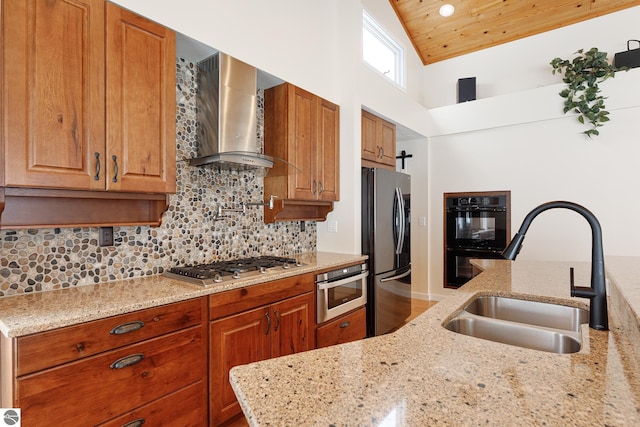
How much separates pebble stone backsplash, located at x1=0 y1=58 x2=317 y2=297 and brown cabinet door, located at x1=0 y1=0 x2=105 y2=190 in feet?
1.38

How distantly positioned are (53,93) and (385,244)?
9.02 ft

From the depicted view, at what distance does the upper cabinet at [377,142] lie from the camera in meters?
3.63

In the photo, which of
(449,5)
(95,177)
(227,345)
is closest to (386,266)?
(227,345)

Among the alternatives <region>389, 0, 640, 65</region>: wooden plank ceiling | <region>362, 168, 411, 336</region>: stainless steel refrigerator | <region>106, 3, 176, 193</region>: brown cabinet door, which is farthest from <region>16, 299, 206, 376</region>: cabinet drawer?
<region>389, 0, 640, 65</region>: wooden plank ceiling

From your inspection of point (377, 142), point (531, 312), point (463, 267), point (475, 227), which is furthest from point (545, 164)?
point (531, 312)

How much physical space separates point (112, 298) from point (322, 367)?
50.5 inches

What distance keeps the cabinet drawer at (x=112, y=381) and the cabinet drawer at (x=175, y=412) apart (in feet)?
0.11

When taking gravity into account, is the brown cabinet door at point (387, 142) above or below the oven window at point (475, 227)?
above

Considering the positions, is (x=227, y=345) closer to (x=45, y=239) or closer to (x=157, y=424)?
(x=157, y=424)

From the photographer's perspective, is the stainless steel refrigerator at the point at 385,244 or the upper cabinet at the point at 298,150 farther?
the stainless steel refrigerator at the point at 385,244

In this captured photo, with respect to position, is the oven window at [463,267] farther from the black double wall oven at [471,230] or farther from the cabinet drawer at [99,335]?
the cabinet drawer at [99,335]

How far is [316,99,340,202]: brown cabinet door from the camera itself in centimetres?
312

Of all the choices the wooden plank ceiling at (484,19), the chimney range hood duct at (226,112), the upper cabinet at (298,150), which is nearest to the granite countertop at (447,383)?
the chimney range hood duct at (226,112)

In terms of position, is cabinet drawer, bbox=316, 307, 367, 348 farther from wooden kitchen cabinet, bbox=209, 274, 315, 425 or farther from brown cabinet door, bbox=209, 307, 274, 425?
brown cabinet door, bbox=209, 307, 274, 425
